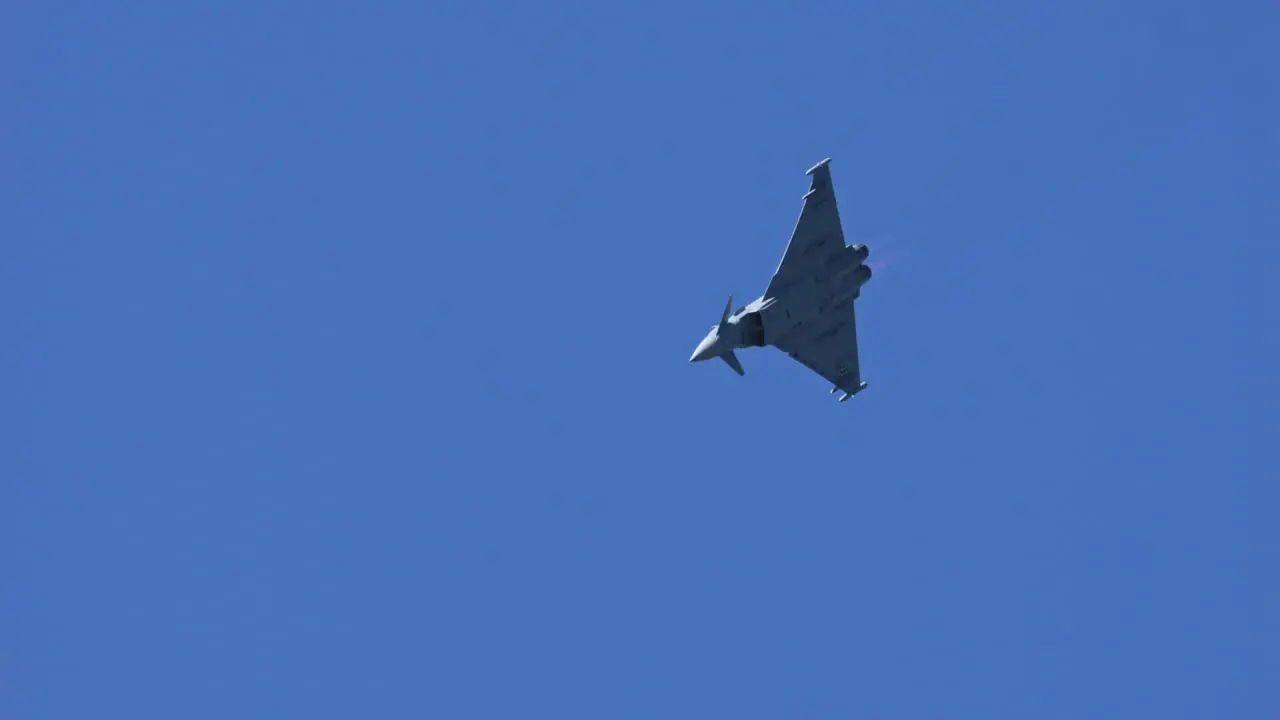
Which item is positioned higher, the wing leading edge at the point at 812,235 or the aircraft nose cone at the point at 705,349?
the wing leading edge at the point at 812,235

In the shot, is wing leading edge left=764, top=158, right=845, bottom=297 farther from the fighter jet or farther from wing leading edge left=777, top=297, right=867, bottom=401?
wing leading edge left=777, top=297, right=867, bottom=401

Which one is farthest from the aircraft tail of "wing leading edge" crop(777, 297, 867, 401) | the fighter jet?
"wing leading edge" crop(777, 297, 867, 401)

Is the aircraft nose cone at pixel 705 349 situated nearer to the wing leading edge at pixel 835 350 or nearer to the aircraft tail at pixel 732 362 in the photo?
the aircraft tail at pixel 732 362

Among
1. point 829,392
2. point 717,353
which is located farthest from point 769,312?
point 829,392

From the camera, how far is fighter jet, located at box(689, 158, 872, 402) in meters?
88.9

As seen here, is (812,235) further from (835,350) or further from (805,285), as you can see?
(835,350)

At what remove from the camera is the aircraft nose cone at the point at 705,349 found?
88.2m

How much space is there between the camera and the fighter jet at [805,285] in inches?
3501

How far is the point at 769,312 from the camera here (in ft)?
295

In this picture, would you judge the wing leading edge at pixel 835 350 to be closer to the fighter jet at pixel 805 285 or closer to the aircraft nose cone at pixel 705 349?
the fighter jet at pixel 805 285

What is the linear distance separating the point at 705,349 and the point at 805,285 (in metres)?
7.61

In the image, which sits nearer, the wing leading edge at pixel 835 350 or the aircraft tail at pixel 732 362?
the aircraft tail at pixel 732 362

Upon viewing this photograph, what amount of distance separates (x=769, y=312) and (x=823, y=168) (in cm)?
880

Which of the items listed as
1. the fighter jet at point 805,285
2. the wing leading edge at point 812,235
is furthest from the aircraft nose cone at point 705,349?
the wing leading edge at point 812,235
